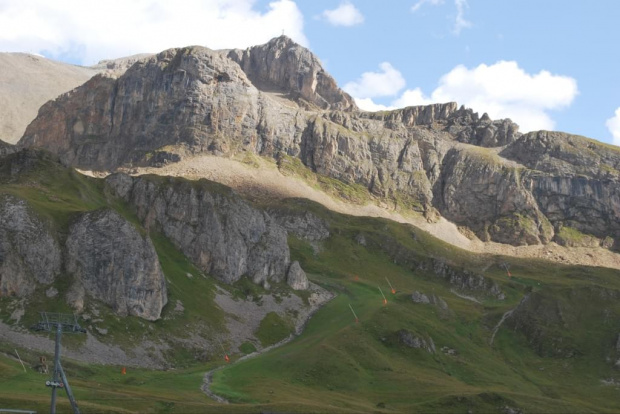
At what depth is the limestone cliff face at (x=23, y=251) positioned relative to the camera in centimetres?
13225

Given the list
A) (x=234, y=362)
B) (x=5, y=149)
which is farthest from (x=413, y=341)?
(x=5, y=149)

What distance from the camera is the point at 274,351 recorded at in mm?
155500

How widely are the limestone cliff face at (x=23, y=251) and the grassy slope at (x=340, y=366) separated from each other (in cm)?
425

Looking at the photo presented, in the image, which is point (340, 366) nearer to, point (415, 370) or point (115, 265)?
point (415, 370)

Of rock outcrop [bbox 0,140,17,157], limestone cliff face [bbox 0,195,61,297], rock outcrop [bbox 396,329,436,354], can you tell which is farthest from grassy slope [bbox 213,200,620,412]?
rock outcrop [bbox 0,140,17,157]

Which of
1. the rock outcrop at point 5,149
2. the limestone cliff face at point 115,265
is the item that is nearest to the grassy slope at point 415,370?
the limestone cliff face at point 115,265

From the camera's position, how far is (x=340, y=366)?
13138 centimetres

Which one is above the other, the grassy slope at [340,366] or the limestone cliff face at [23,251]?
the limestone cliff face at [23,251]

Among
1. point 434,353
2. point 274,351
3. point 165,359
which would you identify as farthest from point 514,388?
point 165,359

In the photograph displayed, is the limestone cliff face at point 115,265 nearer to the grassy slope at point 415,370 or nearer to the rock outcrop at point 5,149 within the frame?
the grassy slope at point 415,370

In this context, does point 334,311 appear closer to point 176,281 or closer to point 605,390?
point 176,281

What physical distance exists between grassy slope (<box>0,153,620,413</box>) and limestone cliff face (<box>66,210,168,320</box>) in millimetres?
4194

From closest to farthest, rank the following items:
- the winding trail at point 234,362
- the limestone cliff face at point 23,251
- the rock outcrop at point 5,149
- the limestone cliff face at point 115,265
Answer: the winding trail at point 234,362 → the limestone cliff face at point 23,251 → the limestone cliff face at point 115,265 → the rock outcrop at point 5,149

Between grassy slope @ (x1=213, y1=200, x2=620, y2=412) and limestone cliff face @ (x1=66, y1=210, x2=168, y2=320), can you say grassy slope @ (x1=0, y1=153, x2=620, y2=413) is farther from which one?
limestone cliff face @ (x1=66, y1=210, x2=168, y2=320)
